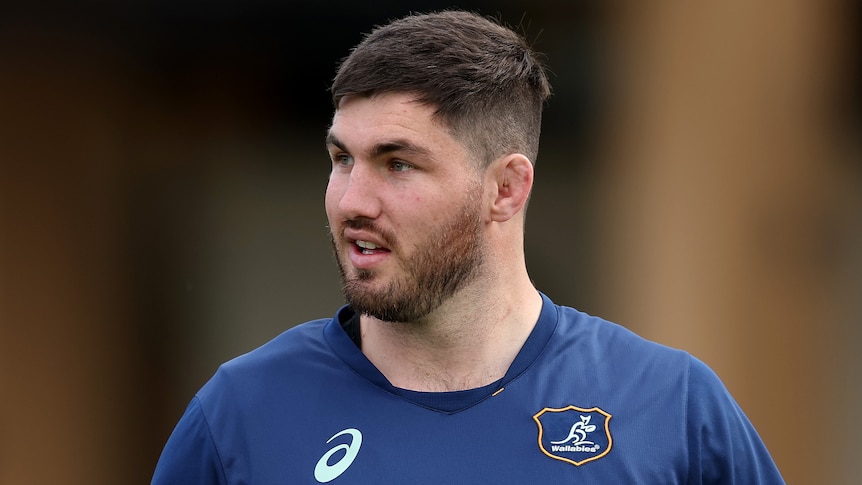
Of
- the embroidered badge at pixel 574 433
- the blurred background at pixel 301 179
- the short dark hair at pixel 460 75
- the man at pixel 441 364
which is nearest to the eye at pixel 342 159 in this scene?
the man at pixel 441 364

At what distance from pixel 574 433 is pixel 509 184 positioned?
553 millimetres

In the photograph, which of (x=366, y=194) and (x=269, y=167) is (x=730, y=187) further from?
(x=366, y=194)

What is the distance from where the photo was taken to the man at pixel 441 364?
2270mm

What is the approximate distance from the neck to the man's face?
84 mm

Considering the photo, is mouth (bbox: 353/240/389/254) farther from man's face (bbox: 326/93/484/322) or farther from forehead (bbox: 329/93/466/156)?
forehead (bbox: 329/93/466/156)

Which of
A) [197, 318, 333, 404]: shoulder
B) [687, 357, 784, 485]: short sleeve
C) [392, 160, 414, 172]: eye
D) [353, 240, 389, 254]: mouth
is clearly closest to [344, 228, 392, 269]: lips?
[353, 240, 389, 254]: mouth

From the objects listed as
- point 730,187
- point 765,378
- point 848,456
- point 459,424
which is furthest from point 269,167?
point 459,424

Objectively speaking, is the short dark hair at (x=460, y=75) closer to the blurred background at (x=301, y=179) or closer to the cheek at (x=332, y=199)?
the cheek at (x=332, y=199)

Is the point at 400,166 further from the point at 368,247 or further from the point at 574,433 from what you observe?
the point at 574,433

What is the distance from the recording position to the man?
89.4 inches

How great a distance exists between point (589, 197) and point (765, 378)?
117 centimetres

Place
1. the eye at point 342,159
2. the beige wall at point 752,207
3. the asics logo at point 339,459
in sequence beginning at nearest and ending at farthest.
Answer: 1. the asics logo at point 339,459
2. the eye at point 342,159
3. the beige wall at point 752,207

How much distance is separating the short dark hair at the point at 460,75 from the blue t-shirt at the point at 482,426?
0.44 metres

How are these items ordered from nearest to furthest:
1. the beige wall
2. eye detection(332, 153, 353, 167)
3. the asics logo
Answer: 1. the asics logo
2. eye detection(332, 153, 353, 167)
3. the beige wall
